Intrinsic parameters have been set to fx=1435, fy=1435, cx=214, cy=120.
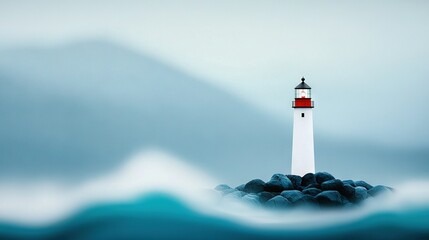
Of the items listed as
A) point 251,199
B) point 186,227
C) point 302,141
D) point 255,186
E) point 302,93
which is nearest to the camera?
point 186,227

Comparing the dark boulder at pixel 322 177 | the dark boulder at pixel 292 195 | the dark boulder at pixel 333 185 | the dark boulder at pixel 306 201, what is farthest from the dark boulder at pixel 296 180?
the dark boulder at pixel 306 201

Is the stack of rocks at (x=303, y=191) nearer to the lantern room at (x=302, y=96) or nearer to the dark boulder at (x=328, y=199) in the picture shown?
the dark boulder at (x=328, y=199)

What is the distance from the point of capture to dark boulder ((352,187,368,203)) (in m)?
16.3

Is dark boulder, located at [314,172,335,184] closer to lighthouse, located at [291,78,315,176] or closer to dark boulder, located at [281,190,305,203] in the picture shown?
lighthouse, located at [291,78,315,176]

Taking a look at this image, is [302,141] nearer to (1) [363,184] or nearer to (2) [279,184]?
(2) [279,184]

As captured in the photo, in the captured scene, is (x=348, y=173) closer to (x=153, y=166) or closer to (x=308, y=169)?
(x=308, y=169)

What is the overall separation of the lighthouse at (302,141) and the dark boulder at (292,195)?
0.90 metres

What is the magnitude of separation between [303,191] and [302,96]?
151cm

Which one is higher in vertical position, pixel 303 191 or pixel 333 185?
pixel 333 185

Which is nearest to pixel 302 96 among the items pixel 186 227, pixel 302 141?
pixel 302 141

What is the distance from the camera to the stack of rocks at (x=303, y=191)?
16.0 m

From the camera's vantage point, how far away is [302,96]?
17.3m

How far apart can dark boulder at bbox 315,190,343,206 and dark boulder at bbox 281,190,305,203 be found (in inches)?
7.7

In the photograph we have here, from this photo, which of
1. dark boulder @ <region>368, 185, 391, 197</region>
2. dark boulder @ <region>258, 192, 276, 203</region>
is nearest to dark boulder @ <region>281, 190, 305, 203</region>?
dark boulder @ <region>258, 192, 276, 203</region>
